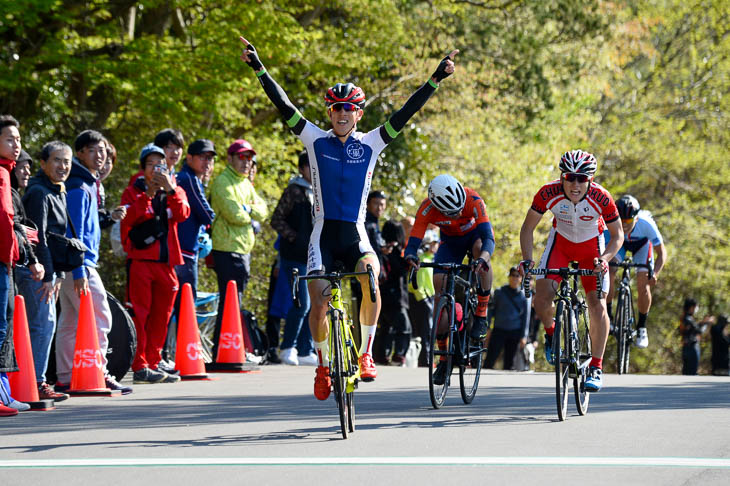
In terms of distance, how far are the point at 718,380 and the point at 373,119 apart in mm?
14743

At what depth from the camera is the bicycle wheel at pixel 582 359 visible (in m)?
10.3

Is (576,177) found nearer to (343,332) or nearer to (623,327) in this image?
(343,332)

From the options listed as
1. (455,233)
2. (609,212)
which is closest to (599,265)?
(609,212)

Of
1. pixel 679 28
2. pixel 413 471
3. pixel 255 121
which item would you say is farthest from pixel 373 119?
pixel 413 471

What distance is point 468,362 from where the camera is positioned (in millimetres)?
11203

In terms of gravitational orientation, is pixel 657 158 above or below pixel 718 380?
above

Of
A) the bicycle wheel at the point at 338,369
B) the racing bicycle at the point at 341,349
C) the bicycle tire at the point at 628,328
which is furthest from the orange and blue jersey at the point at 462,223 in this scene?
the bicycle tire at the point at 628,328

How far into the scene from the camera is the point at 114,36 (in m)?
22.3

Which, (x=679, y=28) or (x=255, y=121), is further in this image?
(x=679, y=28)

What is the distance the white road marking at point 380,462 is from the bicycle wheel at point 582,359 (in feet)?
8.72

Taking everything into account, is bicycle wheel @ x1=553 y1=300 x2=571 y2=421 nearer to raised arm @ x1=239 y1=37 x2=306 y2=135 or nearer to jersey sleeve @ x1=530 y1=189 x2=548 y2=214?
jersey sleeve @ x1=530 y1=189 x2=548 y2=214

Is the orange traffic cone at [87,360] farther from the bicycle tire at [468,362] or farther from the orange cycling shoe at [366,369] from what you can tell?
the bicycle tire at [468,362]

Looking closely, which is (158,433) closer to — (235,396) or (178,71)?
(235,396)

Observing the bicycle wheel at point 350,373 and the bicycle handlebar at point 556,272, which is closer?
the bicycle wheel at point 350,373
